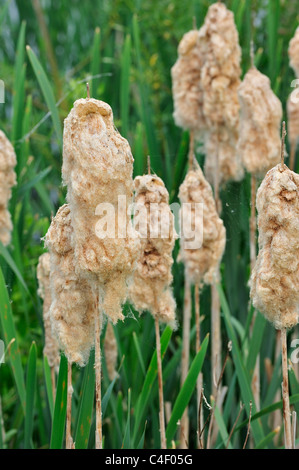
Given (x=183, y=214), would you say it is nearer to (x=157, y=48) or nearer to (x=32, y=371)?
(x=32, y=371)

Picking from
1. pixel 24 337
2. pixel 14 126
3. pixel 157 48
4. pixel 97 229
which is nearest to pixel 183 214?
pixel 97 229

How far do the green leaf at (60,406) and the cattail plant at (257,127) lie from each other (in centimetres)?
66

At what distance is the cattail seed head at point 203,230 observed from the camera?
1.56 meters

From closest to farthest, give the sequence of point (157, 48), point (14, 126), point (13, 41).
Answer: point (14, 126) < point (157, 48) < point (13, 41)

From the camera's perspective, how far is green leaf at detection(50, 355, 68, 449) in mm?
1240

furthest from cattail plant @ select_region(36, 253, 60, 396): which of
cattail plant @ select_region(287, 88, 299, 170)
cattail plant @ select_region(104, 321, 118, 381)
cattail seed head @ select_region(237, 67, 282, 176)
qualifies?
cattail plant @ select_region(287, 88, 299, 170)

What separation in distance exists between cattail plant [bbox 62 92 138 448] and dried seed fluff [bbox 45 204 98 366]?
0.18 ft

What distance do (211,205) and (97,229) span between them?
0.62m

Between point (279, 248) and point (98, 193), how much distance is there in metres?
0.30

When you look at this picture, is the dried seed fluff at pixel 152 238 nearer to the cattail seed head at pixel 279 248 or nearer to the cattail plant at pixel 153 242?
the cattail plant at pixel 153 242

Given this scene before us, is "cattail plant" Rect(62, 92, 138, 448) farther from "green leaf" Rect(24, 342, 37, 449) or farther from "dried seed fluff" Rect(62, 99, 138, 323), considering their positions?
"green leaf" Rect(24, 342, 37, 449)

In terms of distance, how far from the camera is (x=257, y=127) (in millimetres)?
1702

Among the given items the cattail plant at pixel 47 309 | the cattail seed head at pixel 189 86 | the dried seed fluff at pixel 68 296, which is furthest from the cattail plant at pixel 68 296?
the cattail seed head at pixel 189 86
